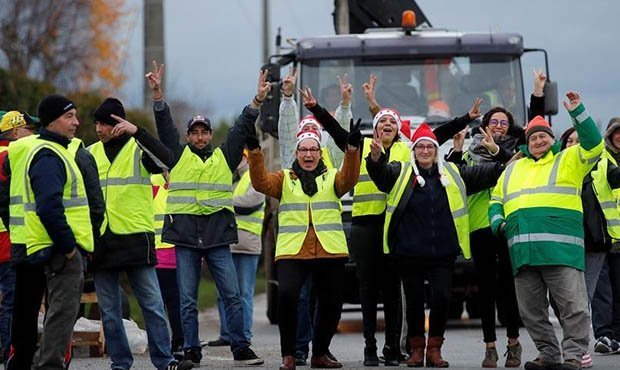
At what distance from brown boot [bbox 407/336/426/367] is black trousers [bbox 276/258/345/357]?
64 centimetres

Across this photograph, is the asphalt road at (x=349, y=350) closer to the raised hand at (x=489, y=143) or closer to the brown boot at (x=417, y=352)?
the brown boot at (x=417, y=352)

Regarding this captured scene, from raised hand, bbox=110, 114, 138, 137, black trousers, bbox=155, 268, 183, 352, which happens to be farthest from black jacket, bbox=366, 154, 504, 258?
black trousers, bbox=155, 268, 183, 352

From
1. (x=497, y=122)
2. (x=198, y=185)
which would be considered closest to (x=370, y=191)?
(x=497, y=122)

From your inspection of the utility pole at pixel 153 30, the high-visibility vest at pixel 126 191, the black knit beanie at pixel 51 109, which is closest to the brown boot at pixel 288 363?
the high-visibility vest at pixel 126 191

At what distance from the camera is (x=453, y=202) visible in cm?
1290

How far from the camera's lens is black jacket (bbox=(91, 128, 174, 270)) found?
11.8 metres

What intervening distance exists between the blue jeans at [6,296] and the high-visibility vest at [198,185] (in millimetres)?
1415

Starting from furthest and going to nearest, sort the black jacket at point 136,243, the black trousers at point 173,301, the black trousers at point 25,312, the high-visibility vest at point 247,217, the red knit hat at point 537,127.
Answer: the high-visibility vest at point 247,217
the black trousers at point 173,301
the red knit hat at point 537,127
the black jacket at point 136,243
the black trousers at point 25,312

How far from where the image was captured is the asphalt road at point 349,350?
13633mm

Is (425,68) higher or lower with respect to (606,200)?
higher

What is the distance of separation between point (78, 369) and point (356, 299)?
6.73 m

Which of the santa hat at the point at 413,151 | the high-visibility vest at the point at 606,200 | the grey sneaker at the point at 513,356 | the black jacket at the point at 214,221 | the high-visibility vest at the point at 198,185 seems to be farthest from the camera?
the high-visibility vest at the point at 606,200

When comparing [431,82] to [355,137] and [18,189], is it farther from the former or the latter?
[18,189]

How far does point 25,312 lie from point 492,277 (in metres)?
4.06
